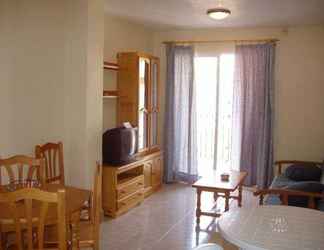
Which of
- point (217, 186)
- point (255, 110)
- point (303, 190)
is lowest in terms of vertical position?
point (217, 186)

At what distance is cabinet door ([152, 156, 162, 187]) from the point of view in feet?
19.1

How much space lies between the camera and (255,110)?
598 centimetres

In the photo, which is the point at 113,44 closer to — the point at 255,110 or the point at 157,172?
the point at 157,172

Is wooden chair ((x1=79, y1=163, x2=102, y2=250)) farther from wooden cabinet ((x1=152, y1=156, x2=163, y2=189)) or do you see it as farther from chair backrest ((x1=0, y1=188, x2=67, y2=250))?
wooden cabinet ((x1=152, y1=156, x2=163, y2=189))

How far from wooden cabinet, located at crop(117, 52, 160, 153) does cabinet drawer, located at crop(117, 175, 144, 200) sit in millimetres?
569

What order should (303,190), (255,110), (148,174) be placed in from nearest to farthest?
(303,190), (148,174), (255,110)

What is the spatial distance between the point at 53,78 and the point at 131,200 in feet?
6.01

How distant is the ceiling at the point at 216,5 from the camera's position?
14.4 ft

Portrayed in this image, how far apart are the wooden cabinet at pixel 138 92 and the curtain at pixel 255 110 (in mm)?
1305

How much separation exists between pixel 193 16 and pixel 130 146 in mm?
1886

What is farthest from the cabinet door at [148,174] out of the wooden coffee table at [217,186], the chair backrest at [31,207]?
the chair backrest at [31,207]

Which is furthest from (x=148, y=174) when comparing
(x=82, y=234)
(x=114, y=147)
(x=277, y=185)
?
(x=82, y=234)

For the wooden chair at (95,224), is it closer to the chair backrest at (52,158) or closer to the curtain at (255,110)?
the chair backrest at (52,158)

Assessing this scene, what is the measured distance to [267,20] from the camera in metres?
5.42
